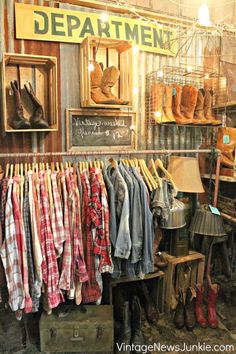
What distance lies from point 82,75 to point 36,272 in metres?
1.60

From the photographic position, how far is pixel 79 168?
223 cm

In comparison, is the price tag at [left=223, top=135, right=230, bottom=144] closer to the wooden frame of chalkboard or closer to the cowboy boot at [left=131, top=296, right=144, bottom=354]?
the wooden frame of chalkboard

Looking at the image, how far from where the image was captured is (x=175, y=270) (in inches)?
113

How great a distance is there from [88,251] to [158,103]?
1436mm

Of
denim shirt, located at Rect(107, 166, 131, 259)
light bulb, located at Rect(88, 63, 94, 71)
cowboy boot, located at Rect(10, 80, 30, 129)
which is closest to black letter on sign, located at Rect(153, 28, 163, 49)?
light bulb, located at Rect(88, 63, 94, 71)

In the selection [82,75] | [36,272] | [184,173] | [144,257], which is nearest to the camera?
[36,272]

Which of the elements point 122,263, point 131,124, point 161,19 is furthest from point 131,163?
point 161,19

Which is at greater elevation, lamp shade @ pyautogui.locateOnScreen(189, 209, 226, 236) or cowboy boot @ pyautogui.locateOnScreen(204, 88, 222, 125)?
cowboy boot @ pyautogui.locateOnScreen(204, 88, 222, 125)

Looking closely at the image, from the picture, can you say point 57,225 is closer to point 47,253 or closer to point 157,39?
point 47,253

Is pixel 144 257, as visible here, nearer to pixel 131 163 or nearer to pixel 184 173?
pixel 131 163

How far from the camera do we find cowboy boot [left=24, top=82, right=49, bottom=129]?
7.58ft

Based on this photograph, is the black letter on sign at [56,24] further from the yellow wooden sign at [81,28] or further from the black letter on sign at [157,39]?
the black letter on sign at [157,39]
